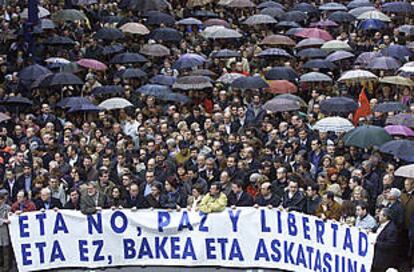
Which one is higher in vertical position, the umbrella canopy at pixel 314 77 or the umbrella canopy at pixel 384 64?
the umbrella canopy at pixel 384 64

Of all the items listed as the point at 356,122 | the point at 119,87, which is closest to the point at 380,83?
the point at 356,122

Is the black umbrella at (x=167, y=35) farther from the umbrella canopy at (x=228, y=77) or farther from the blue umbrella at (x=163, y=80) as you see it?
the umbrella canopy at (x=228, y=77)

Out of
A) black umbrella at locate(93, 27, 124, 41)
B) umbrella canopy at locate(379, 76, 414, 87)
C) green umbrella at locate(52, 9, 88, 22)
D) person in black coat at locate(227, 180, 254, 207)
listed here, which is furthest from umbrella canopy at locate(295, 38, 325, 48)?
person in black coat at locate(227, 180, 254, 207)

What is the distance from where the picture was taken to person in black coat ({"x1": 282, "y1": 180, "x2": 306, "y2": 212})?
61.1ft

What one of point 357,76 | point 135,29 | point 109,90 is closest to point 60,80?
point 109,90

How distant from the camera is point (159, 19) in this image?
104 feet

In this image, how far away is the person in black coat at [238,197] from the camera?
19141mm

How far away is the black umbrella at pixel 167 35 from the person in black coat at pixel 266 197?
1198 centimetres

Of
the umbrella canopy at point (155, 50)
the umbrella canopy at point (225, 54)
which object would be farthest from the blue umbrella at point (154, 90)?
the umbrella canopy at point (155, 50)

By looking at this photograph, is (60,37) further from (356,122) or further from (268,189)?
(268,189)

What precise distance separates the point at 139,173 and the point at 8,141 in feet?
11.1

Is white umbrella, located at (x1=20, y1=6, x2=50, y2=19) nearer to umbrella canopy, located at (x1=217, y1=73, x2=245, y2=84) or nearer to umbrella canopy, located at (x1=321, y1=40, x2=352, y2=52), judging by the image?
umbrella canopy, located at (x1=217, y1=73, x2=245, y2=84)

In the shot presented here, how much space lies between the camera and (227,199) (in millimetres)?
19156

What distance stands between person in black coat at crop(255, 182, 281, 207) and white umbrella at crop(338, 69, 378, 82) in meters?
8.08
